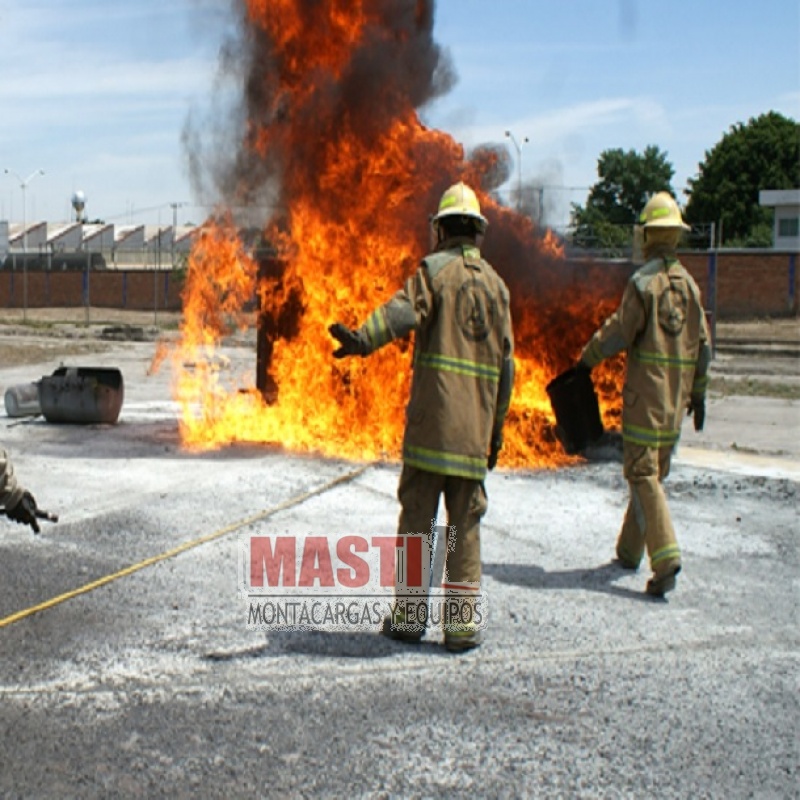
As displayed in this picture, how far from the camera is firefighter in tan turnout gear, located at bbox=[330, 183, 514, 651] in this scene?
441 cm

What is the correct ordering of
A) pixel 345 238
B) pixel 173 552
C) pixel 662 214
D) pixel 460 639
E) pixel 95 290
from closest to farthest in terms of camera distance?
pixel 460 639, pixel 662 214, pixel 173 552, pixel 345 238, pixel 95 290

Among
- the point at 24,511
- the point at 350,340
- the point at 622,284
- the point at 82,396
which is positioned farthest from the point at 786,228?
the point at 24,511

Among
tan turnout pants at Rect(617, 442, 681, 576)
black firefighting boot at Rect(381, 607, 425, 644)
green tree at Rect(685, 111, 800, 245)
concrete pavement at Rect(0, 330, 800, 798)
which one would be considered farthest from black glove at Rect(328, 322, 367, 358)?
green tree at Rect(685, 111, 800, 245)

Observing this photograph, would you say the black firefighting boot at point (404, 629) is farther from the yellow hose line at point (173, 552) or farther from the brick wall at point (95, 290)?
the brick wall at point (95, 290)

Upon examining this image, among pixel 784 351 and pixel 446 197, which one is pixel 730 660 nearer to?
pixel 446 197

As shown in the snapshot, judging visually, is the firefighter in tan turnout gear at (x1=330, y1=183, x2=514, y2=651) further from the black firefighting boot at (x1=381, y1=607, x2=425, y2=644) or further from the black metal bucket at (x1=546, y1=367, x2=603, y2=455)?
the black metal bucket at (x1=546, y1=367, x2=603, y2=455)

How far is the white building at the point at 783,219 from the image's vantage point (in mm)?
51469

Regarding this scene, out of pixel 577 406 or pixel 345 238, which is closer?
pixel 577 406

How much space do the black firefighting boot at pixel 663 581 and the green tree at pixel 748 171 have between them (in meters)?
55.9

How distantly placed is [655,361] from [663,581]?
3.68 feet

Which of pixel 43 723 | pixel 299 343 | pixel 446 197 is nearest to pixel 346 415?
pixel 299 343

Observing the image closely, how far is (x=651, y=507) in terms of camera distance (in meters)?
5.35

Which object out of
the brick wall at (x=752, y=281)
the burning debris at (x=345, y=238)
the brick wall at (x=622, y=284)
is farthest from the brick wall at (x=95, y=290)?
the burning debris at (x=345, y=238)

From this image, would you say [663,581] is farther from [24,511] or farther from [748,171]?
[748,171]
